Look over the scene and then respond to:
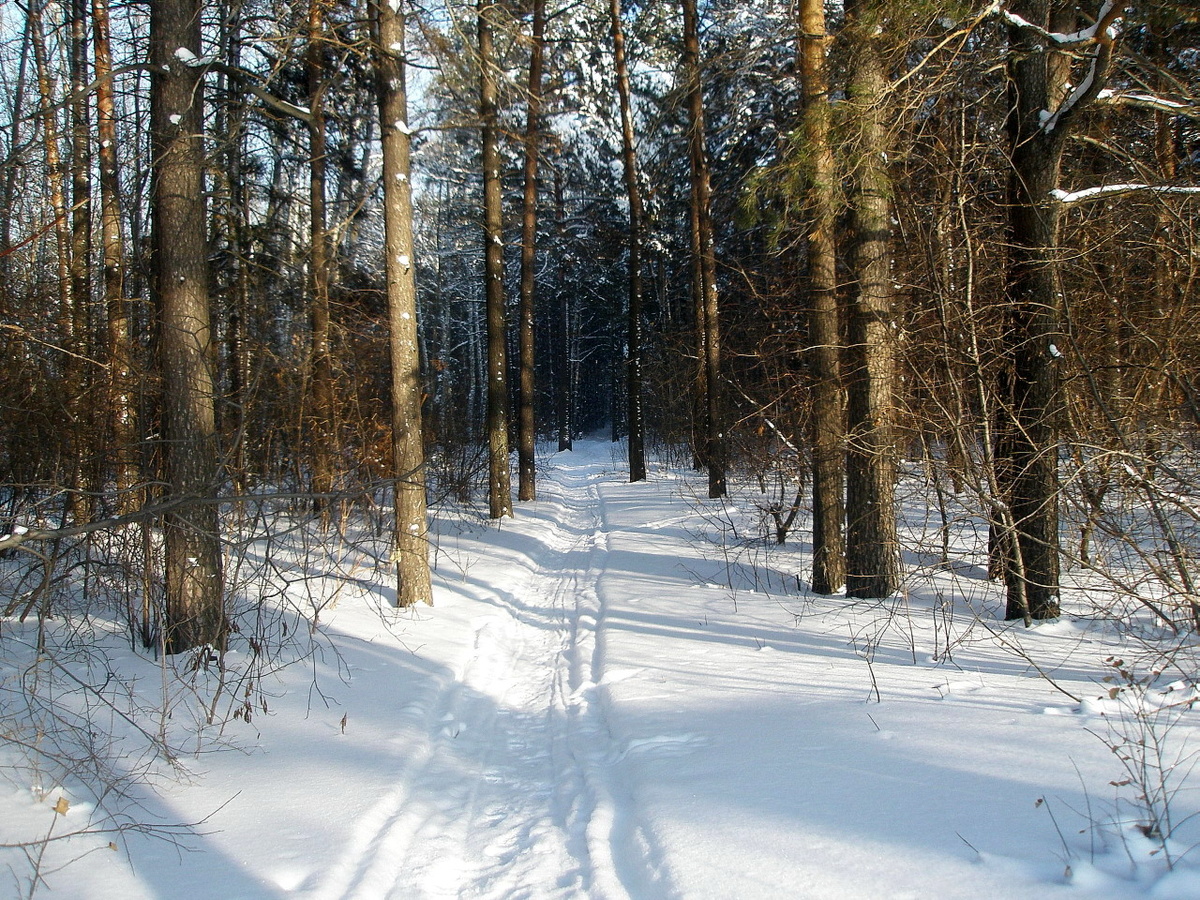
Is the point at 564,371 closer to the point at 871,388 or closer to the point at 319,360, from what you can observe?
the point at 319,360

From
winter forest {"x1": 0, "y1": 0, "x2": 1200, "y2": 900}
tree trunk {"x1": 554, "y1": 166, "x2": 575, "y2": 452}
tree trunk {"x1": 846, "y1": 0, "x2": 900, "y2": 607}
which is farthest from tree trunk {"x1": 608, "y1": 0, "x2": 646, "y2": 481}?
tree trunk {"x1": 554, "y1": 166, "x2": 575, "y2": 452}

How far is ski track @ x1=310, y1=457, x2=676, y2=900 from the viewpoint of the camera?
312 centimetres

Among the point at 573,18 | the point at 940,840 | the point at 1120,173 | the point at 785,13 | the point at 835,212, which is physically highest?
the point at 573,18

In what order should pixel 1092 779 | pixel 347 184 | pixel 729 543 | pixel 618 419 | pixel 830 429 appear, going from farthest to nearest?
pixel 618 419
pixel 347 184
pixel 729 543
pixel 830 429
pixel 1092 779

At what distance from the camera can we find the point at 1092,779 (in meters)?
3.15

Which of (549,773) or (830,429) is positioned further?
(830,429)

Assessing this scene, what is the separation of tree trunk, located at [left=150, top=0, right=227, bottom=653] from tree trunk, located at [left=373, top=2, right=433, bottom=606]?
205cm

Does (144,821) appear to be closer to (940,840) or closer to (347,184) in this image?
(940,840)

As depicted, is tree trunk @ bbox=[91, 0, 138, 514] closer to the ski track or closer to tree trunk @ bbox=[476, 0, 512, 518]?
the ski track

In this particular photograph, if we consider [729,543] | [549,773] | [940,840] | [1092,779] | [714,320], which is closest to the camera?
[940,840]

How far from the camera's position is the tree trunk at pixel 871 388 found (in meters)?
7.04

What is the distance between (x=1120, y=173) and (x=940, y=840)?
10.4 metres

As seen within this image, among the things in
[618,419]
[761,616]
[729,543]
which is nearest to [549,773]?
[761,616]

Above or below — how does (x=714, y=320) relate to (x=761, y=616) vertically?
above
